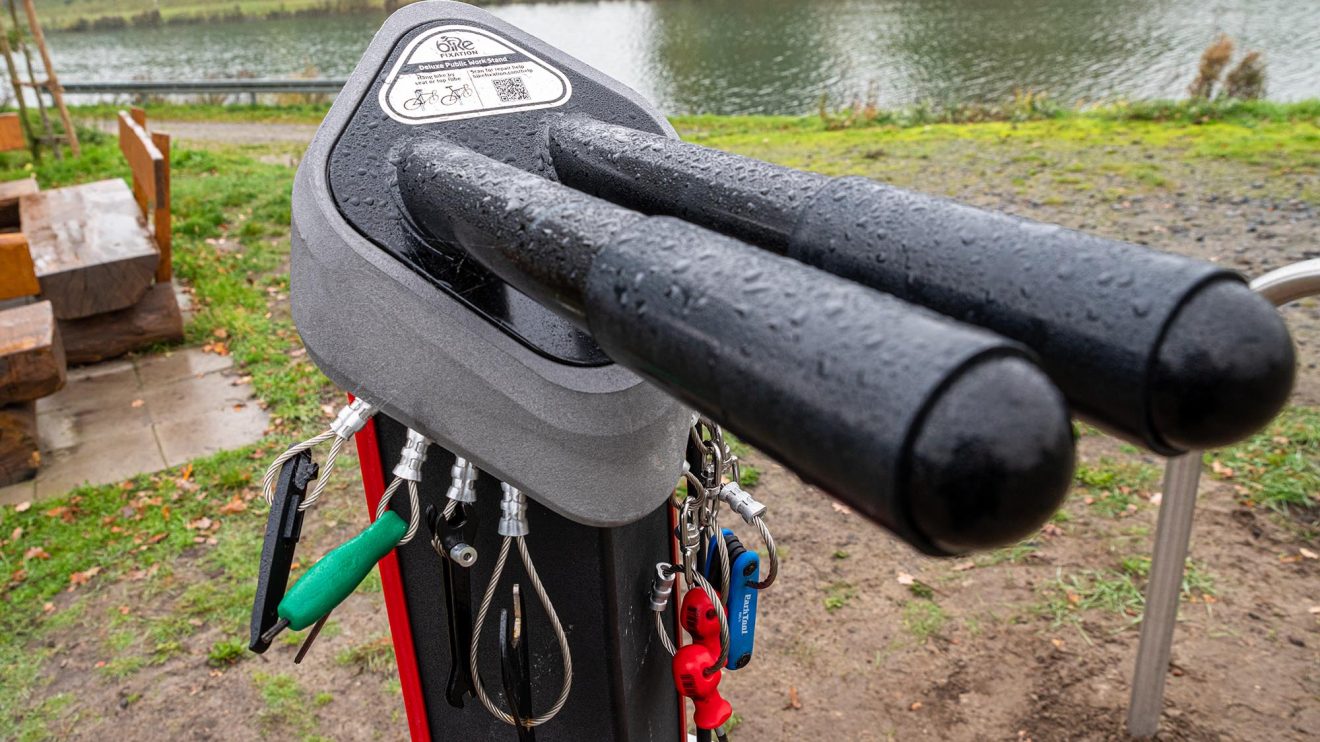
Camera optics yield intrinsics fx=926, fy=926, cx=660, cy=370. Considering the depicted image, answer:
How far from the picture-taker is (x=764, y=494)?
129 inches

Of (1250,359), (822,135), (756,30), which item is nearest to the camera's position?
(1250,359)

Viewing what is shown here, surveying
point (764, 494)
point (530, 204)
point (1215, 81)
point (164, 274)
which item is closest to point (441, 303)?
point (530, 204)

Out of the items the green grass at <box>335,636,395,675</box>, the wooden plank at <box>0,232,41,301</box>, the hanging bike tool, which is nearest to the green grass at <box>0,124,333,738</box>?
the green grass at <box>335,636,395,675</box>

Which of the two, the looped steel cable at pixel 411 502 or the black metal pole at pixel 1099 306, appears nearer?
the black metal pole at pixel 1099 306

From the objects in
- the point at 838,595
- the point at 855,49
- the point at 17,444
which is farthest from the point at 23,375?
the point at 855,49

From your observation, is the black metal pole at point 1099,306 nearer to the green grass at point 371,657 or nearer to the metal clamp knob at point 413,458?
the metal clamp knob at point 413,458

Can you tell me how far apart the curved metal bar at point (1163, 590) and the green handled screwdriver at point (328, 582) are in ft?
5.13

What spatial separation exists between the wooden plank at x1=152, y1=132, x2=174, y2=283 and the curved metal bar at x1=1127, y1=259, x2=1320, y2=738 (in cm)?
418

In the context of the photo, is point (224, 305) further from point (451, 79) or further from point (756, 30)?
point (756, 30)

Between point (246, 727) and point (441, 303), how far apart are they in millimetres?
1905

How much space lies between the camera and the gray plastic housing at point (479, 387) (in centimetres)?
97

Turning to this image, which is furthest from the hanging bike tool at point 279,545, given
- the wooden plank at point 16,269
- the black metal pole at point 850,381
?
the wooden plank at point 16,269

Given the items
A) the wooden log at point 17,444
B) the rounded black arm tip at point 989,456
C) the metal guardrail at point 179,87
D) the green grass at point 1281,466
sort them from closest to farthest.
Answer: the rounded black arm tip at point 989,456
the green grass at point 1281,466
the wooden log at point 17,444
the metal guardrail at point 179,87

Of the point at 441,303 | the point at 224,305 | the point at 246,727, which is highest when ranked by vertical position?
the point at 441,303
